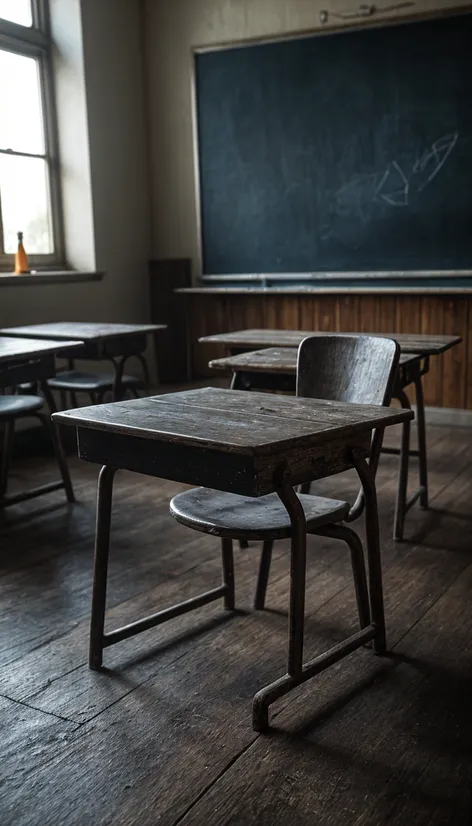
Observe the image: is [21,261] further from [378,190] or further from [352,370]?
[352,370]

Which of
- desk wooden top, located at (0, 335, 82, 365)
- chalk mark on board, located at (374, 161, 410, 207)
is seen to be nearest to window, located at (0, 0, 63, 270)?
desk wooden top, located at (0, 335, 82, 365)

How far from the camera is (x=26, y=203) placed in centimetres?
501

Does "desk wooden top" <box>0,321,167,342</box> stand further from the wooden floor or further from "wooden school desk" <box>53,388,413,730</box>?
"wooden school desk" <box>53,388,413,730</box>

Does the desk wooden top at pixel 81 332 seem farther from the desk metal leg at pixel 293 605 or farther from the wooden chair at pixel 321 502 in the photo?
the desk metal leg at pixel 293 605

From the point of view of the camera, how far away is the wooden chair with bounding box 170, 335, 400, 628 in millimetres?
1783

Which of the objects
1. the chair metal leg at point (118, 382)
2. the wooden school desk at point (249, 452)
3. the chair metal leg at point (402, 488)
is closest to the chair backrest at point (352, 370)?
the wooden school desk at point (249, 452)

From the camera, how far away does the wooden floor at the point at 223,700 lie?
57.7 inches

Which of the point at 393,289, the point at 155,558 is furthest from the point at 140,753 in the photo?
the point at 393,289

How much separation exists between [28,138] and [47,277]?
955mm

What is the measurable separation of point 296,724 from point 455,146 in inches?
149

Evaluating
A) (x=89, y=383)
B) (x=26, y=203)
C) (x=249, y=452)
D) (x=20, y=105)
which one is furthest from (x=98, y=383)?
(x=249, y=452)

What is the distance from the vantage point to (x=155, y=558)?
274 centimetres

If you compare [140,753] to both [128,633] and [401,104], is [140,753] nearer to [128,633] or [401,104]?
[128,633]

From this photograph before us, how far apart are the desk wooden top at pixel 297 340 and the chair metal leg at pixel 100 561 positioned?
1146 mm
